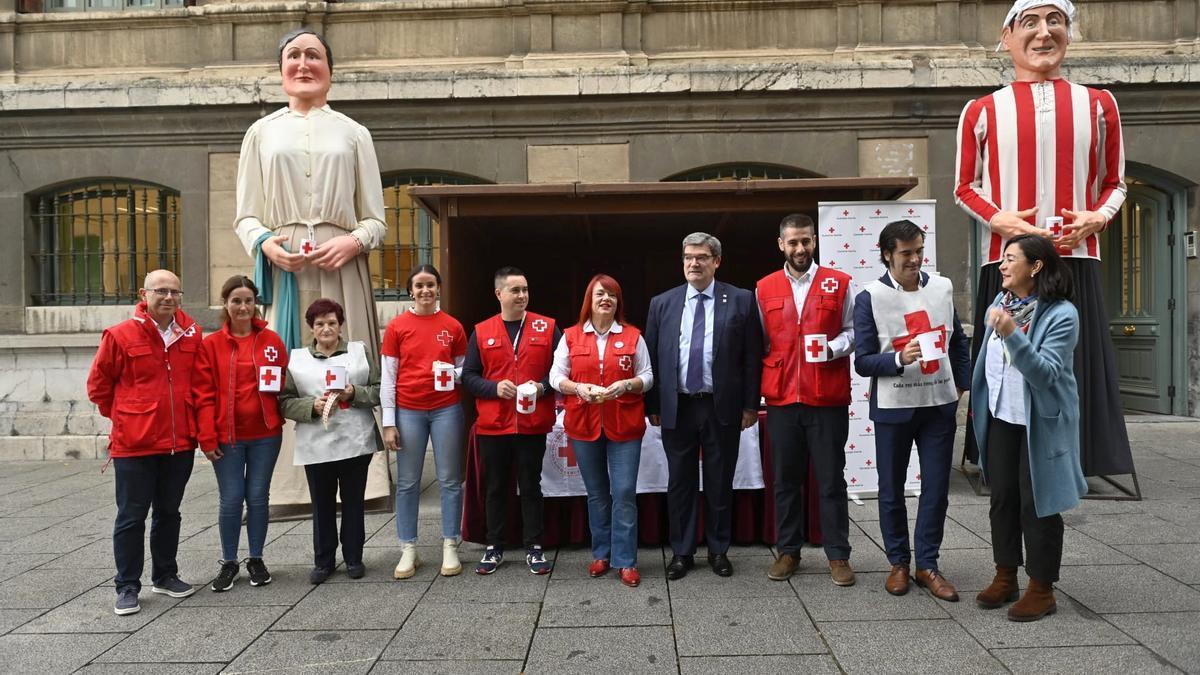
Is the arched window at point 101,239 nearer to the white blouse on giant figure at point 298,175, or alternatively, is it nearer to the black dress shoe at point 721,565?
the white blouse on giant figure at point 298,175

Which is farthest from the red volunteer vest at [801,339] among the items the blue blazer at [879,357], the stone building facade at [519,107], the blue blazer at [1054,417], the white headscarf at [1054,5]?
the stone building facade at [519,107]

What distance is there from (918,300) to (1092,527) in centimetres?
250

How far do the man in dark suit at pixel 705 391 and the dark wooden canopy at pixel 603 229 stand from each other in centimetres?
140

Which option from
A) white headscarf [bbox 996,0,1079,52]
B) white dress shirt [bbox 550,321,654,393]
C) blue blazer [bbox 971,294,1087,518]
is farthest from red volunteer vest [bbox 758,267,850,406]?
white headscarf [bbox 996,0,1079,52]

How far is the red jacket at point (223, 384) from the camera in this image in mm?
4434

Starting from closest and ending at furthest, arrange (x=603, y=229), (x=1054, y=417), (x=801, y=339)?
(x=1054, y=417), (x=801, y=339), (x=603, y=229)

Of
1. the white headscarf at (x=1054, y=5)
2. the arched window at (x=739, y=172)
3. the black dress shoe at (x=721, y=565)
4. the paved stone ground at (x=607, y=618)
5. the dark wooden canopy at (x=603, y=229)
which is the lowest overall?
the paved stone ground at (x=607, y=618)

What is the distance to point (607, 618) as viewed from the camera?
3988 mm

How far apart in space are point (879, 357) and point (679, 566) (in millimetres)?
1547

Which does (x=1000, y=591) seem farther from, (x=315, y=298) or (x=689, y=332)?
(x=315, y=298)

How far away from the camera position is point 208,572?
16.2 feet

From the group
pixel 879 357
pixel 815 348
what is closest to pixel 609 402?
pixel 815 348

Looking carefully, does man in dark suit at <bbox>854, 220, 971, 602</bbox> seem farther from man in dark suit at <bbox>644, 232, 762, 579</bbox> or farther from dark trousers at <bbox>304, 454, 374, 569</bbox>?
dark trousers at <bbox>304, 454, 374, 569</bbox>

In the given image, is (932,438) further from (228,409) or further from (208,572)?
A: (208,572)
